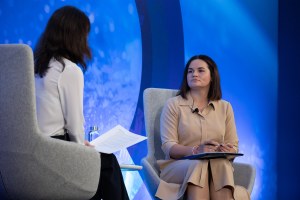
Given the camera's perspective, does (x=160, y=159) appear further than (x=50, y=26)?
Yes

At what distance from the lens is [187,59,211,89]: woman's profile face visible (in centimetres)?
330

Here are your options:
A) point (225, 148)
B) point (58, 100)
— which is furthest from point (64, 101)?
point (225, 148)

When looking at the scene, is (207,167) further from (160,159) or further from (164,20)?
(164,20)

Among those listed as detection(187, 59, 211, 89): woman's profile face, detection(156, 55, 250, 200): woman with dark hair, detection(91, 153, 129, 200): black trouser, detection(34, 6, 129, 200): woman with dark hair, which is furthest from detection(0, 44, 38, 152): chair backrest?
detection(187, 59, 211, 89): woman's profile face

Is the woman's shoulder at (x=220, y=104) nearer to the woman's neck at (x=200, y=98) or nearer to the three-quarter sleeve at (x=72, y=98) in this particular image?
the woman's neck at (x=200, y=98)

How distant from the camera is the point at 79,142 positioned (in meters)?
2.28

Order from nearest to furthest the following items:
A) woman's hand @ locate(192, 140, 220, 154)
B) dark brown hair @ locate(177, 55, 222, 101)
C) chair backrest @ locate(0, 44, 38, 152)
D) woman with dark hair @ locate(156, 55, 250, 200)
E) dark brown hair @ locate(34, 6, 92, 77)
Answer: chair backrest @ locate(0, 44, 38, 152), dark brown hair @ locate(34, 6, 92, 77), woman with dark hair @ locate(156, 55, 250, 200), woman's hand @ locate(192, 140, 220, 154), dark brown hair @ locate(177, 55, 222, 101)

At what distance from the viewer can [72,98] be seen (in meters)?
2.22

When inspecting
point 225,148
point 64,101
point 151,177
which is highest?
point 64,101

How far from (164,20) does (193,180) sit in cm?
191

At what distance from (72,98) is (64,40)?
0.99 ft

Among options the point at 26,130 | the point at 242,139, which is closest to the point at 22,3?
the point at 26,130

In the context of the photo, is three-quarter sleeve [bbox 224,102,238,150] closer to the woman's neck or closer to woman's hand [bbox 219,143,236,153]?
the woman's neck

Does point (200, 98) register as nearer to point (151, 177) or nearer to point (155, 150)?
point (155, 150)
